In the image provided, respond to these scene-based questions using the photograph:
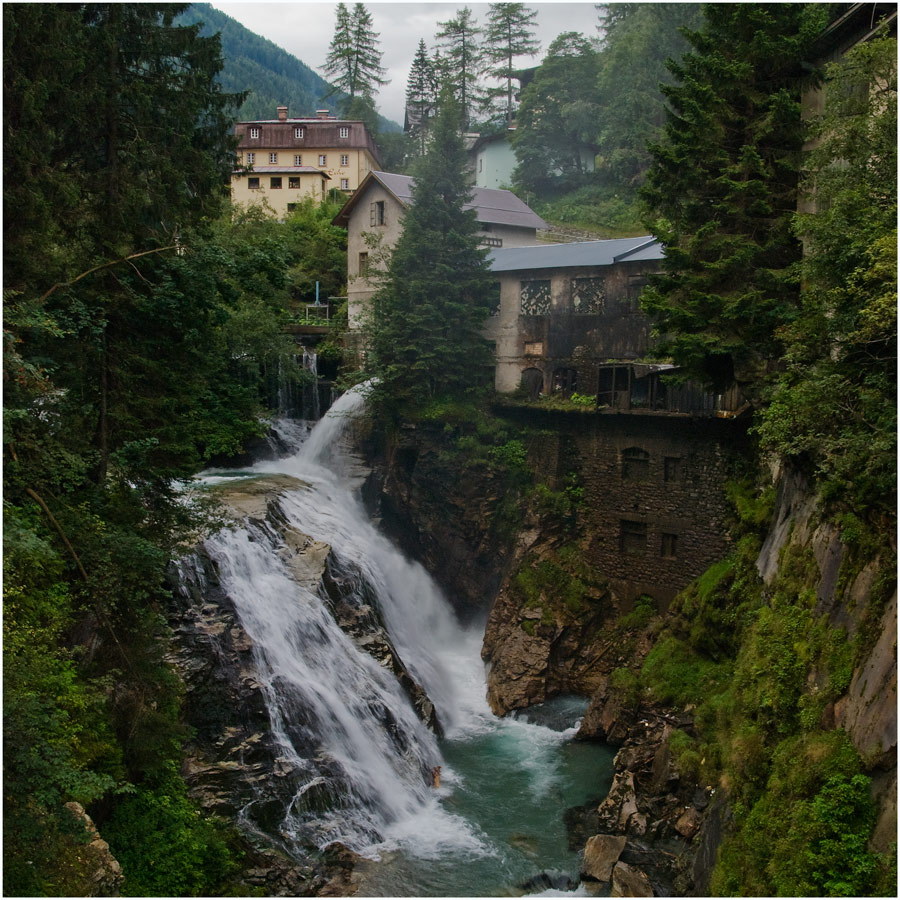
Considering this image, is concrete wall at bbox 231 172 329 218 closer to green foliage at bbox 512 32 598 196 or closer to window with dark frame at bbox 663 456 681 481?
green foliage at bbox 512 32 598 196

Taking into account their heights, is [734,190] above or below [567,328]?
above

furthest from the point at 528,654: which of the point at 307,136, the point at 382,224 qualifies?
the point at 307,136

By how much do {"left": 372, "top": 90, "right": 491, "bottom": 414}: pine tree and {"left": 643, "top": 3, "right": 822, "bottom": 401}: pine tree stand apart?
9717 mm

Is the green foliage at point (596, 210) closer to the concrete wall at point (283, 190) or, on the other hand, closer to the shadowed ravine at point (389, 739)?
the concrete wall at point (283, 190)

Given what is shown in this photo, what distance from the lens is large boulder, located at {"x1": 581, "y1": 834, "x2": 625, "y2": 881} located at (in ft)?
53.3

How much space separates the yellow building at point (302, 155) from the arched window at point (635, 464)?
36.1 m

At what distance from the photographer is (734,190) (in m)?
20.2

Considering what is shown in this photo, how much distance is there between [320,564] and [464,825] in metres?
7.58

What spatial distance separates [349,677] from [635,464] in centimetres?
1163

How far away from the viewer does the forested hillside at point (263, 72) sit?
119 m

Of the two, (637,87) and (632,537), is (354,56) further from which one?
(632,537)

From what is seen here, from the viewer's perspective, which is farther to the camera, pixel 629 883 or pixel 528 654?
pixel 528 654

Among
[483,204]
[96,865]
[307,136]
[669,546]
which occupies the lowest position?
[96,865]

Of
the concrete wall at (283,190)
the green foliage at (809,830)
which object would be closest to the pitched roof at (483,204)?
the concrete wall at (283,190)
